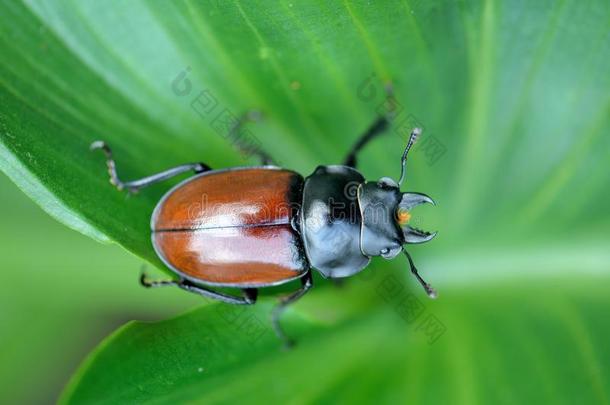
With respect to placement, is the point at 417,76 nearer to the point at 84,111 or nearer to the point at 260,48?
the point at 260,48

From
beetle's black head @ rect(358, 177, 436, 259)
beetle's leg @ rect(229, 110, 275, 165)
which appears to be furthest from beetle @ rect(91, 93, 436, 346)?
beetle's leg @ rect(229, 110, 275, 165)

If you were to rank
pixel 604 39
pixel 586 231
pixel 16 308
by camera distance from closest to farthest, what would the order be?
pixel 604 39
pixel 586 231
pixel 16 308

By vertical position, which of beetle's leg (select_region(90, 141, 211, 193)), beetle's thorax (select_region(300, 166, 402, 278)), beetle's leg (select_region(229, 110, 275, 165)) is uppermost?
beetle's leg (select_region(90, 141, 211, 193))

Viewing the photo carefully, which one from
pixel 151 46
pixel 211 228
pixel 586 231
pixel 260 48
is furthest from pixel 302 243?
pixel 586 231

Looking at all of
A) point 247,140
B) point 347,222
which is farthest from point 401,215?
point 247,140

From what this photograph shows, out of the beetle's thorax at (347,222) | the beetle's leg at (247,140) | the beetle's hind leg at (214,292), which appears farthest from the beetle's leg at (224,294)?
the beetle's leg at (247,140)

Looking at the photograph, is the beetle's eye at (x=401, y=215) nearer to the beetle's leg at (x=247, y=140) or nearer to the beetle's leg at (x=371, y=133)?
the beetle's leg at (x=371, y=133)

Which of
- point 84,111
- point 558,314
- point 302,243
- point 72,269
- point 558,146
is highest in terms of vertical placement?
point 84,111

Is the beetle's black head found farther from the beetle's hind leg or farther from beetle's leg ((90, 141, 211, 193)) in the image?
beetle's leg ((90, 141, 211, 193))
